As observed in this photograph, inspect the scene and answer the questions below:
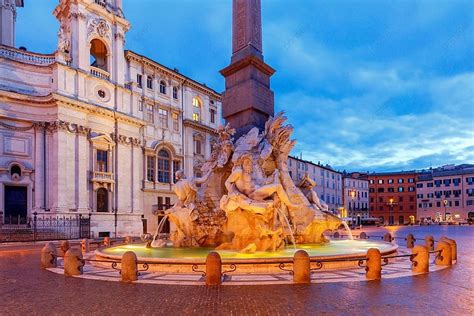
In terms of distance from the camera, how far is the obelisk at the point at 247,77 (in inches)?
616

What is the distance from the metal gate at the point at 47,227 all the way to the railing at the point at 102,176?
397 centimetres

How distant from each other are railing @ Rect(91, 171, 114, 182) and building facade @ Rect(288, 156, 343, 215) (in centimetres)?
3376

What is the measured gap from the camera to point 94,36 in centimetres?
3681

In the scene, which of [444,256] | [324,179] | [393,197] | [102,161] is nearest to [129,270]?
[444,256]

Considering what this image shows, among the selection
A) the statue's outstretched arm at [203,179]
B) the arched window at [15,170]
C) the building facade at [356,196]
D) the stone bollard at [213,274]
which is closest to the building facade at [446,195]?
the building facade at [356,196]

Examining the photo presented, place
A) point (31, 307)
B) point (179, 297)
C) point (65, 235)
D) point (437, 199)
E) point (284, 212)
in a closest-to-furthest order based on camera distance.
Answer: point (31, 307)
point (179, 297)
point (284, 212)
point (65, 235)
point (437, 199)

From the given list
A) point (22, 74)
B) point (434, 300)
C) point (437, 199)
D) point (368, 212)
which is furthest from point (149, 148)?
point (437, 199)

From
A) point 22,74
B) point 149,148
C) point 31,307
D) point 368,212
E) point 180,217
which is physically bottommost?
point 368,212

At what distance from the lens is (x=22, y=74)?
3300cm

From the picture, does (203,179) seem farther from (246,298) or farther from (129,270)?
(246,298)

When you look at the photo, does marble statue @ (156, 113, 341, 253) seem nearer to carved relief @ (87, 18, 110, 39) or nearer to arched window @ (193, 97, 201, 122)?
carved relief @ (87, 18, 110, 39)

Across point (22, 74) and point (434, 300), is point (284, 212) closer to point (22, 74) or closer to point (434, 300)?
point (434, 300)

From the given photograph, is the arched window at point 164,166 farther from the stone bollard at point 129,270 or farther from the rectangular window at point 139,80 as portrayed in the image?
the stone bollard at point 129,270

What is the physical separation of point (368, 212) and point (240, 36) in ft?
280
